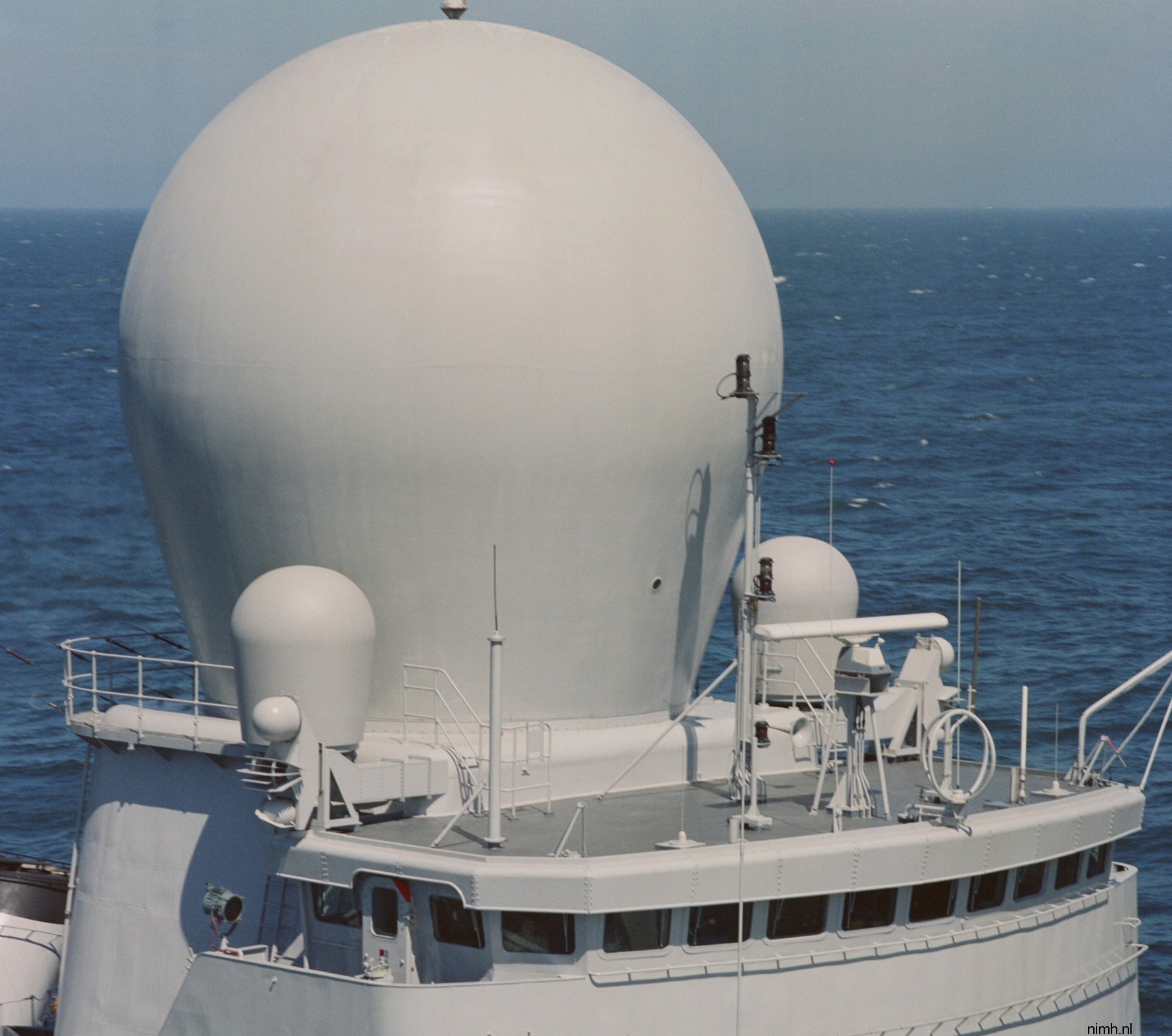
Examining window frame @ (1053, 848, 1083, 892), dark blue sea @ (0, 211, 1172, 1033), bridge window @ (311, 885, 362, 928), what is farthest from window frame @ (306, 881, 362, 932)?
dark blue sea @ (0, 211, 1172, 1033)

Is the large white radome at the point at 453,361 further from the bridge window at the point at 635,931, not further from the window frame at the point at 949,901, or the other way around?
the window frame at the point at 949,901

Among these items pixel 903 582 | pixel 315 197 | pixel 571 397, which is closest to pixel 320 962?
pixel 571 397

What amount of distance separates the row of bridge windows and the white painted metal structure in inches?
1.7

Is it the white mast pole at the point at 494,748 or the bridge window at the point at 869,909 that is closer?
the white mast pole at the point at 494,748

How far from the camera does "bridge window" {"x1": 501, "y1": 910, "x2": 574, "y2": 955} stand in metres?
20.7

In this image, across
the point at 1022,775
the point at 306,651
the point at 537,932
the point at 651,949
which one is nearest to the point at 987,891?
the point at 1022,775

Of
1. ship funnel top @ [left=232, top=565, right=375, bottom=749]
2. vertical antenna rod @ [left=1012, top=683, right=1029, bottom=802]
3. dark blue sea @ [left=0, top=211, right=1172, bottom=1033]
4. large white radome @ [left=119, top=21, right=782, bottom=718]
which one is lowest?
dark blue sea @ [left=0, top=211, right=1172, bottom=1033]

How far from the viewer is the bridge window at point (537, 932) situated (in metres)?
20.7

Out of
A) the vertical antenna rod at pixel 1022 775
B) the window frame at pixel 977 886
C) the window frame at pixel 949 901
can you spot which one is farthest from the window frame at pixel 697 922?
the vertical antenna rod at pixel 1022 775

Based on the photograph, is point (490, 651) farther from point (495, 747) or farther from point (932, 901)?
point (932, 901)

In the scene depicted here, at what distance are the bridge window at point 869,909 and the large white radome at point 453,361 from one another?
3942 mm

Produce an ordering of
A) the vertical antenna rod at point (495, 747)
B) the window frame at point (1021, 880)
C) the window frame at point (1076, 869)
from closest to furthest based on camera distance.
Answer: the vertical antenna rod at point (495, 747) < the window frame at point (1021, 880) < the window frame at point (1076, 869)

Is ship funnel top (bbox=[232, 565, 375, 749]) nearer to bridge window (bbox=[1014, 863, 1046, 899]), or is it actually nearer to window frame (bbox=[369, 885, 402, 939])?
window frame (bbox=[369, 885, 402, 939])

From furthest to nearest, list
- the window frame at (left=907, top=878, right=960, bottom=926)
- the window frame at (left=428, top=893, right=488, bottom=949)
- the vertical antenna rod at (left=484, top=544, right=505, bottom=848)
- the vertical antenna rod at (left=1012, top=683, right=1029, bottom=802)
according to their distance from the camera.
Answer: the vertical antenna rod at (left=1012, top=683, right=1029, bottom=802) < the window frame at (left=907, top=878, right=960, bottom=926) < the vertical antenna rod at (left=484, top=544, right=505, bottom=848) < the window frame at (left=428, top=893, right=488, bottom=949)
